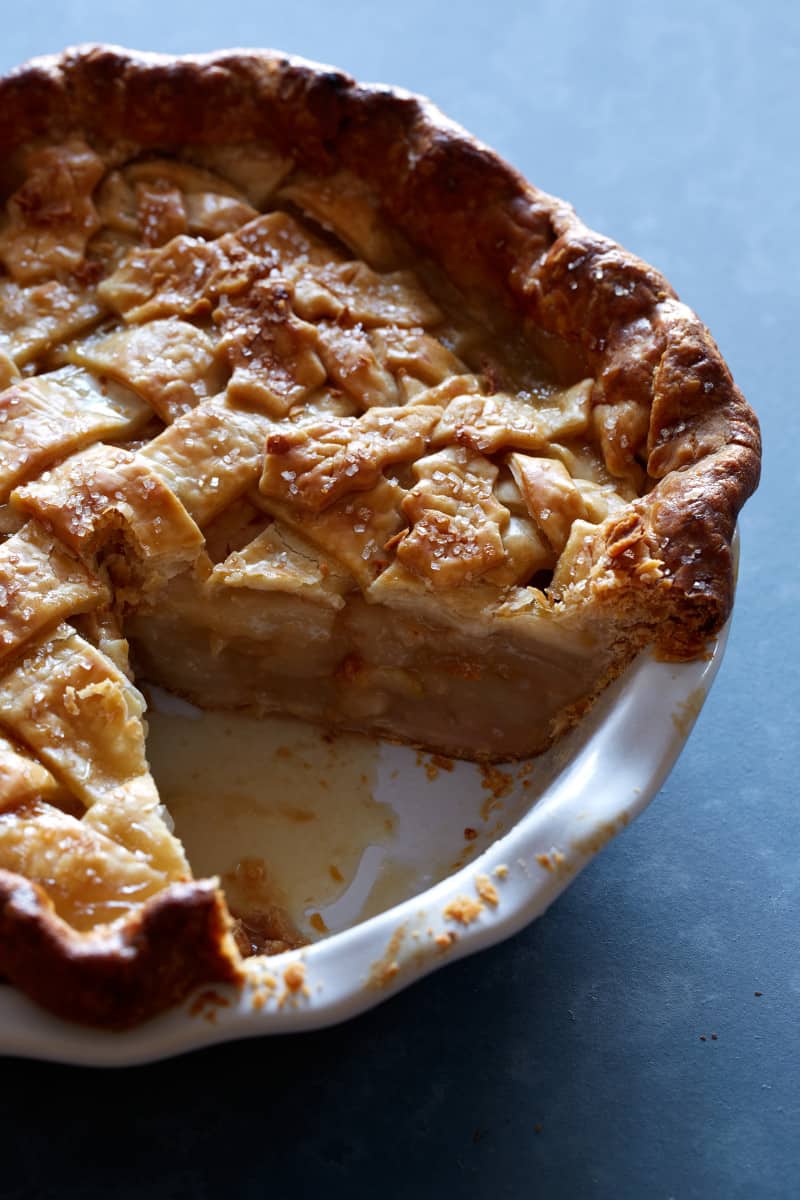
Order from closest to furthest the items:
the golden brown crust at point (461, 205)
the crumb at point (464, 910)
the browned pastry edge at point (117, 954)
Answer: the browned pastry edge at point (117, 954)
the crumb at point (464, 910)
the golden brown crust at point (461, 205)

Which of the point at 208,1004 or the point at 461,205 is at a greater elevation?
the point at 461,205

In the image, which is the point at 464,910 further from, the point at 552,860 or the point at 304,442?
the point at 304,442

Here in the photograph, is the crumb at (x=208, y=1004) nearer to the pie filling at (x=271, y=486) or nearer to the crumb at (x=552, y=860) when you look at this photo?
the pie filling at (x=271, y=486)

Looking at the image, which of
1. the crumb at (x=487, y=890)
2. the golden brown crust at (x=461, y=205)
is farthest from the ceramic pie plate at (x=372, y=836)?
the golden brown crust at (x=461, y=205)

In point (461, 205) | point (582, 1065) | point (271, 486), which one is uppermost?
point (461, 205)

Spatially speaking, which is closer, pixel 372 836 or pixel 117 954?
pixel 117 954

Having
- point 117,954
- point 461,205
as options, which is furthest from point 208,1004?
point 461,205

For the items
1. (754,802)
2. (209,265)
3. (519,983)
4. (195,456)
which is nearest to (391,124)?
(209,265)
